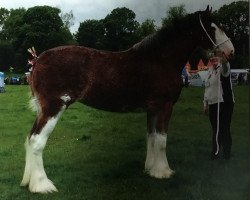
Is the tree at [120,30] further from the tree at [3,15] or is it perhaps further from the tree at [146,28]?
the tree at [3,15]

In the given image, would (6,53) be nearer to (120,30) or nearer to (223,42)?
(120,30)

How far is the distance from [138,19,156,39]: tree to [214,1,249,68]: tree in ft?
0.72

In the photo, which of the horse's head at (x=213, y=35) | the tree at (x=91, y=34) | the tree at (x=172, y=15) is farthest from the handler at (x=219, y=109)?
the tree at (x=91, y=34)

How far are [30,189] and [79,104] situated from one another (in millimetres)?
467

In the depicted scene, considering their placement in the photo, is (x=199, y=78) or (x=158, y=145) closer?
(x=199, y=78)

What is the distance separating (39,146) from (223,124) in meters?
0.71

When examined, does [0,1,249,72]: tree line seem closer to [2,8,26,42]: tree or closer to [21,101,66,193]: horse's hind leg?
[2,8,26,42]: tree

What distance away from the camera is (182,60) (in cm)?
189

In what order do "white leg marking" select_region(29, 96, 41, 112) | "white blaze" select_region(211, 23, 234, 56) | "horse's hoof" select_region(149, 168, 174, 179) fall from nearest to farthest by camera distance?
"white blaze" select_region(211, 23, 234, 56) → "horse's hoof" select_region(149, 168, 174, 179) → "white leg marking" select_region(29, 96, 41, 112)

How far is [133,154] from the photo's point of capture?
6.37ft

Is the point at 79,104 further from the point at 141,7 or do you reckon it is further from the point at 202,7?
the point at 202,7

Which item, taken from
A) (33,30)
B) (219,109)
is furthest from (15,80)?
(219,109)

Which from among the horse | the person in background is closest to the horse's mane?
the horse

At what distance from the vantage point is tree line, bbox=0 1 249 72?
1.76m
